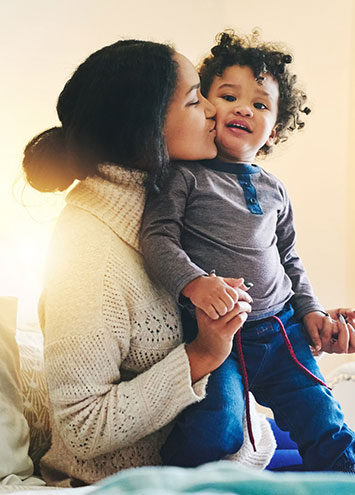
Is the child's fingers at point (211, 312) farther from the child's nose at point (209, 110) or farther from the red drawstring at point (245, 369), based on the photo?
the child's nose at point (209, 110)

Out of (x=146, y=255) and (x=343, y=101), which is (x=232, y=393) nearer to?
(x=146, y=255)

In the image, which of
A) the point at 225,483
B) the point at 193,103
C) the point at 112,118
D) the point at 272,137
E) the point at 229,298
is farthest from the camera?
the point at 272,137

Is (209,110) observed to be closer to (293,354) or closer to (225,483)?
(293,354)

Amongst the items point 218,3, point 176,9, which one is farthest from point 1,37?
point 218,3

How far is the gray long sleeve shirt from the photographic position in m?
1.03

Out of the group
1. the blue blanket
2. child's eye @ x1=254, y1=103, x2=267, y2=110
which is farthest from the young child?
the blue blanket

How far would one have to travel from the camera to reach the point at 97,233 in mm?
1018

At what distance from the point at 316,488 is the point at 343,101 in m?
2.25

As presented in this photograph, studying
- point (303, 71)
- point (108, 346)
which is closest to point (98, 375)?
point (108, 346)

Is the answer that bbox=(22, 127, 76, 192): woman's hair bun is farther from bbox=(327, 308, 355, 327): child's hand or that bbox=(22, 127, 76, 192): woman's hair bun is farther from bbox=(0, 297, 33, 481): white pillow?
bbox=(327, 308, 355, 327): child's hand

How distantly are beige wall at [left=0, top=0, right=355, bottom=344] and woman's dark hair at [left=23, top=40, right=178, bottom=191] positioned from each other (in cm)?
101

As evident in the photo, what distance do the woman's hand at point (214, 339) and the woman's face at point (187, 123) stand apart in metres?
0.34

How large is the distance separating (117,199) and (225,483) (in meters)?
0.71

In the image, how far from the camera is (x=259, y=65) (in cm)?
127
